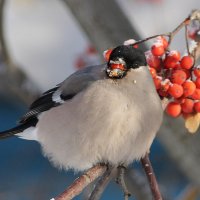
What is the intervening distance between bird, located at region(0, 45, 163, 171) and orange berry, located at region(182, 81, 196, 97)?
11 centimetres

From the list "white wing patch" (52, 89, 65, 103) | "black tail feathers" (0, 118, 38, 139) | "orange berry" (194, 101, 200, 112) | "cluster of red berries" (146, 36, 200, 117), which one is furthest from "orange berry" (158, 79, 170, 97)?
"black tail feathers" (0, 118, 38, 139)

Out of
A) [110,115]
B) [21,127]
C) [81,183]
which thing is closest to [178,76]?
[110,115]

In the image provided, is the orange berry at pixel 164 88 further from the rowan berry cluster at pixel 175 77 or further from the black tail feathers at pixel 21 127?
the black tail feathers at pixel 21 127

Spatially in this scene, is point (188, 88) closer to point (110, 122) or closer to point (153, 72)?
point (153, 72)

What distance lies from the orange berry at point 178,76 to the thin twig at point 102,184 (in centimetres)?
35

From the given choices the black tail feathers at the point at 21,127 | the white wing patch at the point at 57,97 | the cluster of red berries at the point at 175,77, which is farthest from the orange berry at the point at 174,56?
the black tail feathers at the point at 21,127

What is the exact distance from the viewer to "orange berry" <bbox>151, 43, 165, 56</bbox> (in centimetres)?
206

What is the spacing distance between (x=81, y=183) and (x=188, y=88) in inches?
19.0

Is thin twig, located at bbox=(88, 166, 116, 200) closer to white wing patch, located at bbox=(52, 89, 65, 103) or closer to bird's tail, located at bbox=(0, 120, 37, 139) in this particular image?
white wing patch, located at bbox=(52, 89, 65, 103)

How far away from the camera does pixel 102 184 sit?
73.5 inches

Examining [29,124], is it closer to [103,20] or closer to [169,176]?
[103,20]

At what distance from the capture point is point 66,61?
681cm

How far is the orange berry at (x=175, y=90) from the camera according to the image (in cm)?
201

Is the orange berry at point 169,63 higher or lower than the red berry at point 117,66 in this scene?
lower
